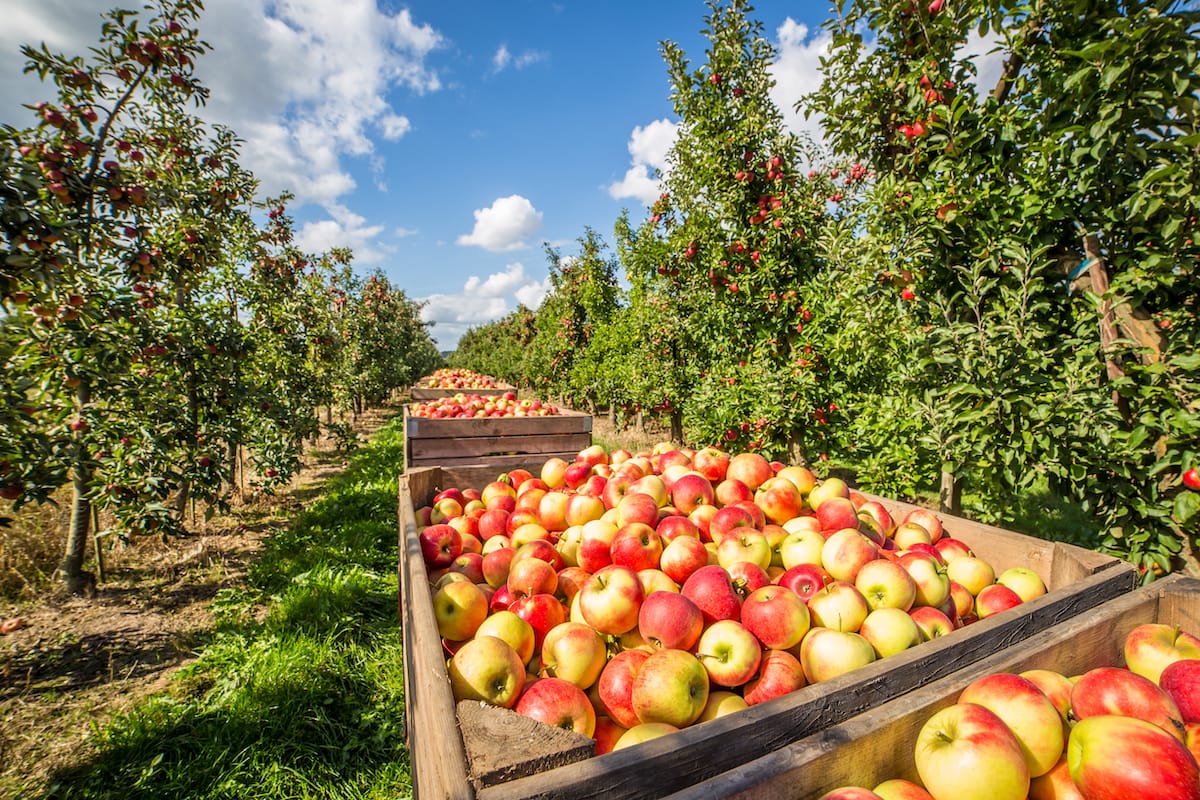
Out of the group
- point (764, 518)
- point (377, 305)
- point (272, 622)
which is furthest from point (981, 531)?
point (377, 305)

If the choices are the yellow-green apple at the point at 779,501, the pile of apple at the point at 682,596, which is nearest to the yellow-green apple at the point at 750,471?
the pile of apple at the point at 682,596

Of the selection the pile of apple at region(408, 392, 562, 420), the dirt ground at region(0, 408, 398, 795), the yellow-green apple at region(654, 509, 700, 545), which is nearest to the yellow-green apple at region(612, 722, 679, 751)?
the yellow-green apple at region(654, 509, 700, 545)

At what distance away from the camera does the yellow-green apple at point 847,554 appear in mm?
1938

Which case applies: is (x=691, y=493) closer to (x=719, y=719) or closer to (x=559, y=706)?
(x=559, y=706)

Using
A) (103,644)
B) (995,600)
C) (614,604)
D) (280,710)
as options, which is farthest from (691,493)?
(103,644)

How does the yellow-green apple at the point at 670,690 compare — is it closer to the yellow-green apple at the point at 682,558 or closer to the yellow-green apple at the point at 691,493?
the yellow-green apple at the point at 682,558

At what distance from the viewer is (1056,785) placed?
119 centimetres

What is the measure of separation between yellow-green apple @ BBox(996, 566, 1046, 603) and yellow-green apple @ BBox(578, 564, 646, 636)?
1.39m

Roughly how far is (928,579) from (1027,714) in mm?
741

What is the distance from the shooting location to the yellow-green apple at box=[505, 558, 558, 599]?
78.5 inches

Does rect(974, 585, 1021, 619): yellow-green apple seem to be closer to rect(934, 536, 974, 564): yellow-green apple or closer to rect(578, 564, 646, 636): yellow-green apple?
rect(934, 536, 974, 564): yellow-green apple

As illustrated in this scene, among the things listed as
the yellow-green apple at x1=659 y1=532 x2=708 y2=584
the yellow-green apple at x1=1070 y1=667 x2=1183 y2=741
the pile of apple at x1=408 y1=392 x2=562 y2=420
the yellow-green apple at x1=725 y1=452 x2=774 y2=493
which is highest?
the pile of apple at x1=408 y1=392 x2=562 y2=420

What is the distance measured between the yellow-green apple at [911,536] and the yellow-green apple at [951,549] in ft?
0.17

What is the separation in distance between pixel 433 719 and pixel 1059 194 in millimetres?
3629
